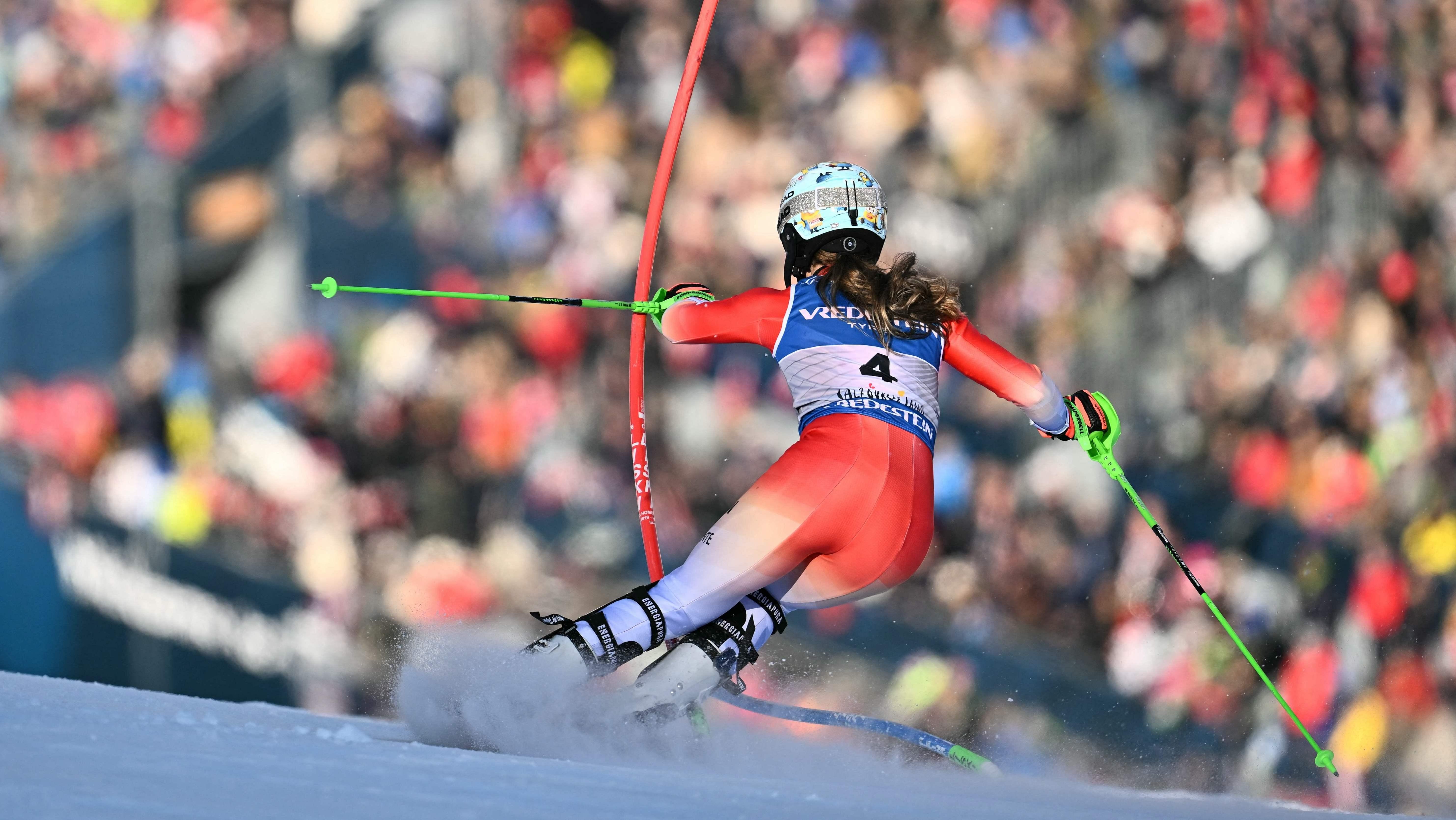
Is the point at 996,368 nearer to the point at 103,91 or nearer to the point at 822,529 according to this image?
the point at 822,529

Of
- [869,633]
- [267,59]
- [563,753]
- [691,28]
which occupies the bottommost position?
[563,753]

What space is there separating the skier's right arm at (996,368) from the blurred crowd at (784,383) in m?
1.68

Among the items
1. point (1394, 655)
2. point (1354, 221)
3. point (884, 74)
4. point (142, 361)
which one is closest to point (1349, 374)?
point (1354, 221)

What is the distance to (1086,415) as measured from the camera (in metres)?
2.76

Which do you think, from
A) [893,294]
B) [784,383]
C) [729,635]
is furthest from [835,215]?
[784,383]

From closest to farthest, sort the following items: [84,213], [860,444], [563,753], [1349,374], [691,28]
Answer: [563,753], [860,444], [84,213], [691,28], [1349,374]

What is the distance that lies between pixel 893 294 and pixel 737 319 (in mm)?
292

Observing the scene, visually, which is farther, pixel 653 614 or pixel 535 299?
pixel 535 299

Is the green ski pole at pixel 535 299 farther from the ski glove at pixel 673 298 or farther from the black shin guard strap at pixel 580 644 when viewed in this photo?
the black shin guard strap at pixel 580 644

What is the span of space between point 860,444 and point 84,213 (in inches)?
109

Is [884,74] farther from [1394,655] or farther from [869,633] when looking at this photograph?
Answer: [1394,655]

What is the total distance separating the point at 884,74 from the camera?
457cm

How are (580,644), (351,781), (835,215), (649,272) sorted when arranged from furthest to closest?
(649,272) → (835,215) → (580,644) → (351,781)

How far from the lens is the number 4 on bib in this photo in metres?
2.55
